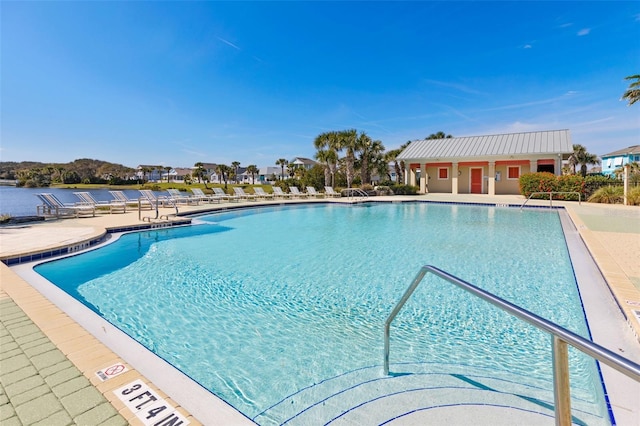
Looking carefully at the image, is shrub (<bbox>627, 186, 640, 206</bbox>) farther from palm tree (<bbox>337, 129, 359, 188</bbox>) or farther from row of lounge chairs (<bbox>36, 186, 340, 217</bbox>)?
row of lounge chairs (<bbox>36, 186, 340, 217</bbox>)

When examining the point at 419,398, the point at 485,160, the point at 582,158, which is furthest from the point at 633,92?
the point at 582,158

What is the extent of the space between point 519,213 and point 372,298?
1369 centimetres

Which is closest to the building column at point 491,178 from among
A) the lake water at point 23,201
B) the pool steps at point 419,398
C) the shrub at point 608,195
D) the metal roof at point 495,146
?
the metal roof at point 495,146

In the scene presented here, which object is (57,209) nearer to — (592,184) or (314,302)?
(314,302)

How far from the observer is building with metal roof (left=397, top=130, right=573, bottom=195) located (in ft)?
74.6

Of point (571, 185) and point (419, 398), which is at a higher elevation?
point (571, 185)

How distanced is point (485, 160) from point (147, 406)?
26847 mm

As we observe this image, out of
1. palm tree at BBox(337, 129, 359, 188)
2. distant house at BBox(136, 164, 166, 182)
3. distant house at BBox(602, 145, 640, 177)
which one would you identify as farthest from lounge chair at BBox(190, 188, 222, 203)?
distant house at BBox(136, 164, 166, 182)

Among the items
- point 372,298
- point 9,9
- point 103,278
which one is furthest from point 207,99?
point 372,298

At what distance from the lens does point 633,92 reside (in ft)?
63.1

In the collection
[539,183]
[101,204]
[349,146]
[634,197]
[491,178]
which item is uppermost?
[349,146]

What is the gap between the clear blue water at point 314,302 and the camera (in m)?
3.25

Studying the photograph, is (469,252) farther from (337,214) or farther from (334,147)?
(334,147)

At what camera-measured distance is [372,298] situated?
5.18 m
